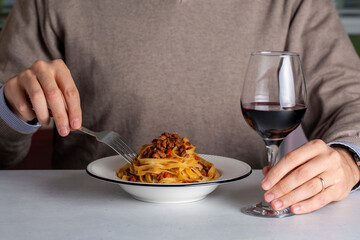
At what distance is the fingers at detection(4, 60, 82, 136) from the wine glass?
1.33ft

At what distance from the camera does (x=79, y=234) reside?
0.83 meters

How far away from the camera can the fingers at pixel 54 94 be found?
1064 mm

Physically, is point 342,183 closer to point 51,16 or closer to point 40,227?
point 40,227

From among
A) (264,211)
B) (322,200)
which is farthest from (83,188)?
(322,200)

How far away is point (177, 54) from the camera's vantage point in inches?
66.1

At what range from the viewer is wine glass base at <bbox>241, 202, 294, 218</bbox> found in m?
0.94

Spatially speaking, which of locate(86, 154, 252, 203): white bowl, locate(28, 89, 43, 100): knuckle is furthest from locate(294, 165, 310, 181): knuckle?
locate(28, 89, 43, 100): knuckle

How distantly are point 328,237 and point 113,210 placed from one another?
424 mm

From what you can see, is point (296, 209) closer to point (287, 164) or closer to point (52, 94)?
point (287, 164)

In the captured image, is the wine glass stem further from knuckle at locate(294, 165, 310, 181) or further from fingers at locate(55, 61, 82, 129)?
fingers at locate(55, 61, 82, 129)

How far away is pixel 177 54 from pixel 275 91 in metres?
0.82

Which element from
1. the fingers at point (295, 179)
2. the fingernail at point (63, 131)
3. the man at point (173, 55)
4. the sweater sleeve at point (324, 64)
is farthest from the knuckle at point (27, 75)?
the sweater sleeve at point (324, 64)

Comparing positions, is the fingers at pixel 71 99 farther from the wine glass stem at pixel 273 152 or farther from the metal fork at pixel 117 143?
the wine glass stem at pixel 273 152

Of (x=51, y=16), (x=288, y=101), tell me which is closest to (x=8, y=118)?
(x=51, y=16)
